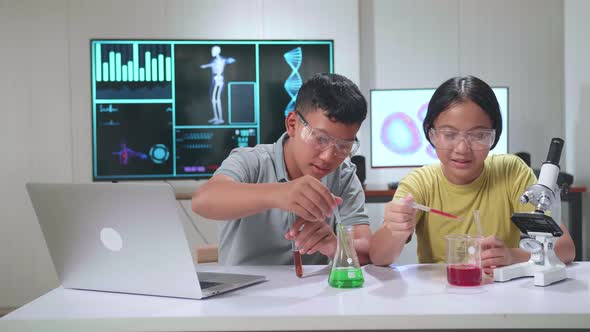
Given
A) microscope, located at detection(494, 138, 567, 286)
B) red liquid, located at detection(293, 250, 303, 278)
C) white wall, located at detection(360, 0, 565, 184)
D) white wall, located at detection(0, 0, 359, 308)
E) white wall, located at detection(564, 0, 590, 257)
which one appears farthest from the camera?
white wall, located at detection(360, 0, 565, 184)

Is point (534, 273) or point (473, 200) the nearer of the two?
point (534, 273)

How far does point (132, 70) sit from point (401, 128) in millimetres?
2066

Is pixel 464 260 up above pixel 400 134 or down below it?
below

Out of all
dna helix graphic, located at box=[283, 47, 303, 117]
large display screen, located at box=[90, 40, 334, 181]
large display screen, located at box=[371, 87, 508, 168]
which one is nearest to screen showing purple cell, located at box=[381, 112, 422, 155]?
large display screen, located at box=[371, 87, 508, 168]

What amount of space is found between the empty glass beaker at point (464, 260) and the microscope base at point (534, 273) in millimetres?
84

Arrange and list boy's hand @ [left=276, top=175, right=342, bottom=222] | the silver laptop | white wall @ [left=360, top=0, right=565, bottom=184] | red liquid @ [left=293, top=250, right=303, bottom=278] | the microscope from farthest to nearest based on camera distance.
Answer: white wall @ [left=360, top=0, right=565, bottom=184] → red liquid @ [left=293, top=250, right=303, bottom=278] → the microscope → boy's hand @ [left=276, top=175, right=342, bottom=222] → the silver laptop

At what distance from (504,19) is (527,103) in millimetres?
714

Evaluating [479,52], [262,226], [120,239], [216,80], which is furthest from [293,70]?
[120,239]

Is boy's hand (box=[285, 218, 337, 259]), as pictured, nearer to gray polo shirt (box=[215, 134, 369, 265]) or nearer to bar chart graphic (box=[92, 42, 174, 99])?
gray polo shirt (box=[215, 134, 369, 265])

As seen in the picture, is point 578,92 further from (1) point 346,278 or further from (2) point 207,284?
(2) point 207,284

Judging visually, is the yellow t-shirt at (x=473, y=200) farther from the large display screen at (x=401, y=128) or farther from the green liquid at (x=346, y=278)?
the large display screen at (x=401, y=128)

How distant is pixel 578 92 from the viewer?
4.57m

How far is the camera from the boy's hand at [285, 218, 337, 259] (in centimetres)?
160

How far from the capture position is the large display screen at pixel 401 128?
4488 millimetres
